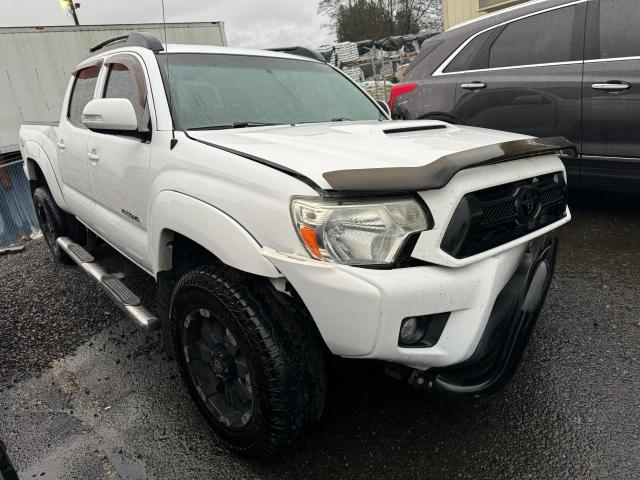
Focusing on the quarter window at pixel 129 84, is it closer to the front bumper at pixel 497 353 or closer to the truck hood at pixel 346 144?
the truck hood at pixel 346 144

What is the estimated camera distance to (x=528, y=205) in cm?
200

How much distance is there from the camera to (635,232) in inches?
161

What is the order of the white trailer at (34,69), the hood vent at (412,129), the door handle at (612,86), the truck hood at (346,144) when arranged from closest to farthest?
the truck hood at (346,144) → the hood vent at (412,129) → the door handle at (612,86) → the white trailer at (34,69)

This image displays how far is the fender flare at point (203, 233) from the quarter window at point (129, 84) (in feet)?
1.85

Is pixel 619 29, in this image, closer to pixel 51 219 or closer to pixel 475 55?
pixel 475 55

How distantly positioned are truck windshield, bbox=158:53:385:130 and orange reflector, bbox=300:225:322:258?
1.12 metres

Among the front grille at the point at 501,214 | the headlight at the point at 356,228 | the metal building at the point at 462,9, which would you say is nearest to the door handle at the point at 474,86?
the front grille at the point at 501,214

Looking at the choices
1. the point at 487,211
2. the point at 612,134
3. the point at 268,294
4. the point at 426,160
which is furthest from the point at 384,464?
the point at 612,134

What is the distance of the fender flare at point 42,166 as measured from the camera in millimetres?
4215

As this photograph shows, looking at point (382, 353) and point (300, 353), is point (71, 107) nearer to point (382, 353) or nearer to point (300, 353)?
point (300, 353)

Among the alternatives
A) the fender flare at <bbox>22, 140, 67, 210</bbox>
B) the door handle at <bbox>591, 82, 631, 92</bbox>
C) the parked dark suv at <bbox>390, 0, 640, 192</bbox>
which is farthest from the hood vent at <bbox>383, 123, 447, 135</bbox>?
the fender flare at <bbox>22, 140, 67, 210</bbox>

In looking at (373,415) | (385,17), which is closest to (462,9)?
(373,415)

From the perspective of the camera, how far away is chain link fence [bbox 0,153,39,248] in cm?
773

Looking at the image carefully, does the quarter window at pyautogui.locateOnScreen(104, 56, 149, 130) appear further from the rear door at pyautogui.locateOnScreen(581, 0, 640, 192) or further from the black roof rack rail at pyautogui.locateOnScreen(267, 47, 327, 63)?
the rear door at pyautogui.locateOnScreen(581, 0, 640, 192)
